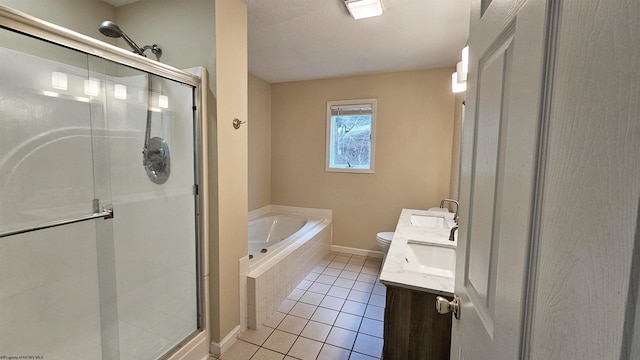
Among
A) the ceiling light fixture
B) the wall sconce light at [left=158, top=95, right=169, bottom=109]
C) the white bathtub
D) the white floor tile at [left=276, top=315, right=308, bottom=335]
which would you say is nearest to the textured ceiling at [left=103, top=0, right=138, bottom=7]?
the wall sconce light at [left=158, top=95, right=169, bottom=109]

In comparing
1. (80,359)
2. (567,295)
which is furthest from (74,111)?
(567,295)

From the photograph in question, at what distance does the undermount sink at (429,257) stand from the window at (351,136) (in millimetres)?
1910

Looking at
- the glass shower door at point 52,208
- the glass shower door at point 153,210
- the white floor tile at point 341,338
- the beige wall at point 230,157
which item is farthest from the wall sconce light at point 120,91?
the white floor tile at point 341,338

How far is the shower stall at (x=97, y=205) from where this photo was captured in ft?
4.78

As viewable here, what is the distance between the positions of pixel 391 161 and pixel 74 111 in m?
3.03

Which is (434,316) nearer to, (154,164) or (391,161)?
(154,164)

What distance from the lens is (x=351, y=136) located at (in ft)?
12.1

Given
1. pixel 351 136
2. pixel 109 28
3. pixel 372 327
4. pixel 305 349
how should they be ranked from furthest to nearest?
pixel 351 136
pixel 372 327
pixel 305 349
pixel 109 28

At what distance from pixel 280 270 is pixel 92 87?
1894 millimetres

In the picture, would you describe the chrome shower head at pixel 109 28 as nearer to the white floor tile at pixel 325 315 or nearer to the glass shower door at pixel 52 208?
the glass shower door at pixel 52 208

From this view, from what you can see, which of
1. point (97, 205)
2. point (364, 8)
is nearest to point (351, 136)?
point (364, 8)

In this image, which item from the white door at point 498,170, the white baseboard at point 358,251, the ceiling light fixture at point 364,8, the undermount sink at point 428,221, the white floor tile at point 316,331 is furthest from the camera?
the white baseboard at point 358,251

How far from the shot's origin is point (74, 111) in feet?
5.15

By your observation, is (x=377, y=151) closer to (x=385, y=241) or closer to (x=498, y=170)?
(x=385, y=241)
